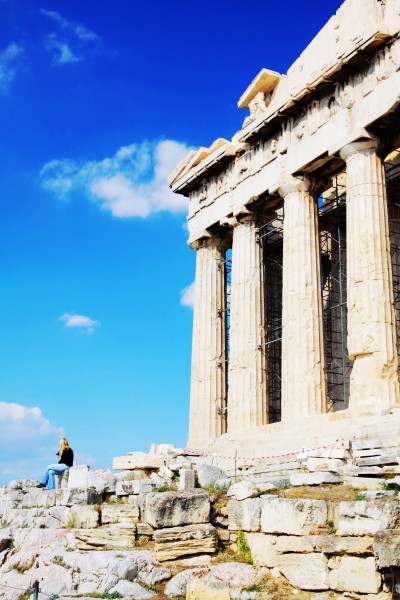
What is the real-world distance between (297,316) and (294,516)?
11837 mm

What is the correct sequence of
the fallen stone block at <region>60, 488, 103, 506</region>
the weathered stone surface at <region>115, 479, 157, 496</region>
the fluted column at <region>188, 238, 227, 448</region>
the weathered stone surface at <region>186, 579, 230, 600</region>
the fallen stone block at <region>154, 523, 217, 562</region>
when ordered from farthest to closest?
the fluted column at <region>188, 238, 227, 448</region> → the fallen stone block at <region>60, 488, 103, 506</region> → the weathered stone surface at <region>115, 479, 157, 496</region> → the fallen stone block at <region>154, 523, 217, 562</region> → the weathered stone surface at <region>186, 579, 230, 600</region>

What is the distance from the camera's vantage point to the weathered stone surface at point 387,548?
9.30m

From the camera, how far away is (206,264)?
1126 inches

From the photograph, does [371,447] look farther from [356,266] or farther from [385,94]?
[385,94]

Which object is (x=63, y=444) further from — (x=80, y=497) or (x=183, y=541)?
(x=183, y=541)

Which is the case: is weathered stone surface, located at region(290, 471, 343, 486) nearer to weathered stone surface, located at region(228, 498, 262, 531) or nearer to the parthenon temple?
weathered stone surface, located at region(228, 498, 262, 531)

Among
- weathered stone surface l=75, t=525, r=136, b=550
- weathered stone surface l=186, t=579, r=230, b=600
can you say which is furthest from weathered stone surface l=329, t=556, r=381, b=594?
weathered stone surface l=75, t=525, r=136, b=550

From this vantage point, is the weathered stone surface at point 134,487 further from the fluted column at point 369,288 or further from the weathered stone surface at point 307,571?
the fluted column at point 369,288

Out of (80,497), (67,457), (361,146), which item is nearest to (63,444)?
(67,457)

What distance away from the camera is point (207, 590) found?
10.8 m

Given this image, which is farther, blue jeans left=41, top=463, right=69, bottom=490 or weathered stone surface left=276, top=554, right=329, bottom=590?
blue jeans left=41, top=463, right=69, bottom=490

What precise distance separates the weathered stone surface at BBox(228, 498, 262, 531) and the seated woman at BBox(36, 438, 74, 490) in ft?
27.7

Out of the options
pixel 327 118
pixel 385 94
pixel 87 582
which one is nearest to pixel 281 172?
pixel 327 118

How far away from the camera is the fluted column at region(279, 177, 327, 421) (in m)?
21.8
